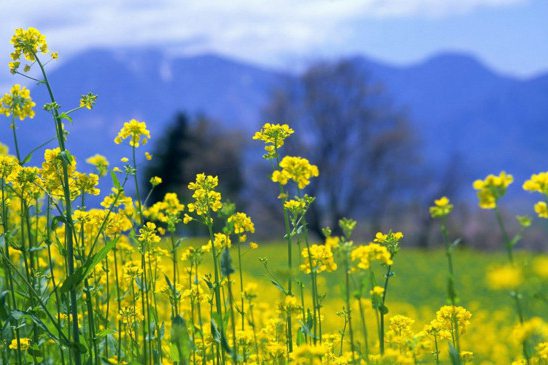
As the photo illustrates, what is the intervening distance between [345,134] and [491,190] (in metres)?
38.5

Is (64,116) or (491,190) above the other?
(64,116)

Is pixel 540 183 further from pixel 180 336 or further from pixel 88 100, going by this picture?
pixel 88 100

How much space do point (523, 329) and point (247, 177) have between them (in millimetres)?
38246

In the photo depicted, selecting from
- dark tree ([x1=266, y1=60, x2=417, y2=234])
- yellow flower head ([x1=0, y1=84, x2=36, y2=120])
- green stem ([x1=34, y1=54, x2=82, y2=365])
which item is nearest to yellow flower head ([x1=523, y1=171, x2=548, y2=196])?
green stem ([x1=34, y1=54, x2=82, y2=365])

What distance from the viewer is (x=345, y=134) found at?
40906 millimetres

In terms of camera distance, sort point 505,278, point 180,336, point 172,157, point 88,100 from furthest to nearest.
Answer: point 172,157
point 88,100
point 180,336
point 505,278

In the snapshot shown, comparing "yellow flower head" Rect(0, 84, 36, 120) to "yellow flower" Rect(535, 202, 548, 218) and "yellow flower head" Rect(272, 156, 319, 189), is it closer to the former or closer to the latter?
"yellow flower head" Rect(272, 156, 319, 189)

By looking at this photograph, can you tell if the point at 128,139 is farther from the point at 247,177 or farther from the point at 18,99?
the point at 247,177

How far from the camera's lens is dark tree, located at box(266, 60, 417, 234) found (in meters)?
39.7

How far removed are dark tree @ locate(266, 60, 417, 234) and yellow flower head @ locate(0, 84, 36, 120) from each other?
34.8m

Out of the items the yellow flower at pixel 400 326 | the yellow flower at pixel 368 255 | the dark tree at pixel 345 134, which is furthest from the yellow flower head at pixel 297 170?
the dark tree at pixel 345 134

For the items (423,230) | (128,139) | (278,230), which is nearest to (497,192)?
(128,139)

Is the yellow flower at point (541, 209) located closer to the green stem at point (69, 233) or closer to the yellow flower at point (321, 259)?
A: the yellow flower at point (321, 259)

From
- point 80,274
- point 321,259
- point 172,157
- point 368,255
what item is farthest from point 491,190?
point 172,157
